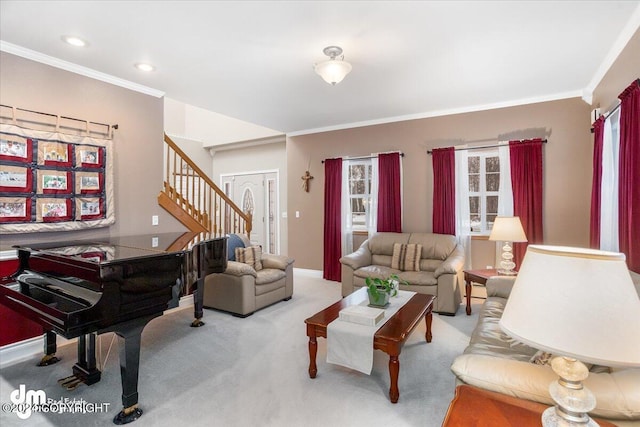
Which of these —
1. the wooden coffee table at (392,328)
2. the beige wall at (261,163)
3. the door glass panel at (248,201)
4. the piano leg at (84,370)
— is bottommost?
the piano leg at (84,370)

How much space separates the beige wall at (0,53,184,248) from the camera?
9.84ft

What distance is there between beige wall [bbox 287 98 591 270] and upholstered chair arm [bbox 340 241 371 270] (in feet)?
2.69

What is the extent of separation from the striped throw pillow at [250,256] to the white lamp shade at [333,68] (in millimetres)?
2497

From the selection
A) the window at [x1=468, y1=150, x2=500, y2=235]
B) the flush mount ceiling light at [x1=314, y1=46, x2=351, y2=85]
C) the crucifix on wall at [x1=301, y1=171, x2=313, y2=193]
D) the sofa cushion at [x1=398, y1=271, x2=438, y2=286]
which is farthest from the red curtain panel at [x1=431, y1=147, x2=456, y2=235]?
the flush mount ceiling light at [x1=314, y1=46, x2=351, y2=85]

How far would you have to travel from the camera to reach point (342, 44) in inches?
114

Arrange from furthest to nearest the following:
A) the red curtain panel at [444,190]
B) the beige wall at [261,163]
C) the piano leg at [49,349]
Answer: the beige wall at [261,163] < the red curtain panel at [444,190] < the piano leg at [49,349]

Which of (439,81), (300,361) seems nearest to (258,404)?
(300,361)

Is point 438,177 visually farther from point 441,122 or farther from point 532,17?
point 532,17

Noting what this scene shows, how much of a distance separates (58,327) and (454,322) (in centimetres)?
365

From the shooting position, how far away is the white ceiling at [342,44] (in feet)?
7.81

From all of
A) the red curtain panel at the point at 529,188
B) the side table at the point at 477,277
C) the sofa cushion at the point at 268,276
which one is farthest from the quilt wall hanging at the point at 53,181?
the red curtain panel at the point at 529,188

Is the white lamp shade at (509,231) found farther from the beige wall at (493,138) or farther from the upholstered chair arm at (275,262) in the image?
the upholstered chair arm at (275,262)

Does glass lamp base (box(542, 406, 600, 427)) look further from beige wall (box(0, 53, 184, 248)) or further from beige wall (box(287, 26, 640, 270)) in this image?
beige wall (box(0, 53, 184, 248))

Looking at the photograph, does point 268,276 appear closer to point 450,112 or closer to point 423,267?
point 423,267
